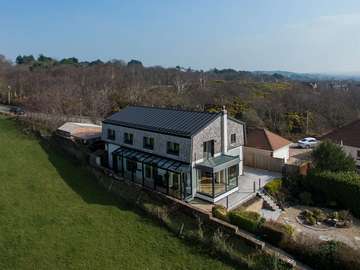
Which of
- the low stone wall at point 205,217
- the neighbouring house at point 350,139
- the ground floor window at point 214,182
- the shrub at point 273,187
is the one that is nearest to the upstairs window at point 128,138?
the low stone wall at point 205,217

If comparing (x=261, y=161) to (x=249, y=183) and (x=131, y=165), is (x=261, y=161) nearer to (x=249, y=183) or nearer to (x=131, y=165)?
(x=249, y=183)

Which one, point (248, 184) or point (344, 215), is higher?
point (248, 184)

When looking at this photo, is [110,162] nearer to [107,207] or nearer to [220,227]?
[107,207]

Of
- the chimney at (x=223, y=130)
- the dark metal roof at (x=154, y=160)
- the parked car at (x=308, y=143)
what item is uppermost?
the chimney at (x=223, y=130)

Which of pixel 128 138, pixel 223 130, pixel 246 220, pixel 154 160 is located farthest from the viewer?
pixel 128 138

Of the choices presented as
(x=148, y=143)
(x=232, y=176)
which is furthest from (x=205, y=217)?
(x=148, y=143)

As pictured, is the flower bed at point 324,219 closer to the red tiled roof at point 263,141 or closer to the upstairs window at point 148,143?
the red tiled roof at point 263,141
